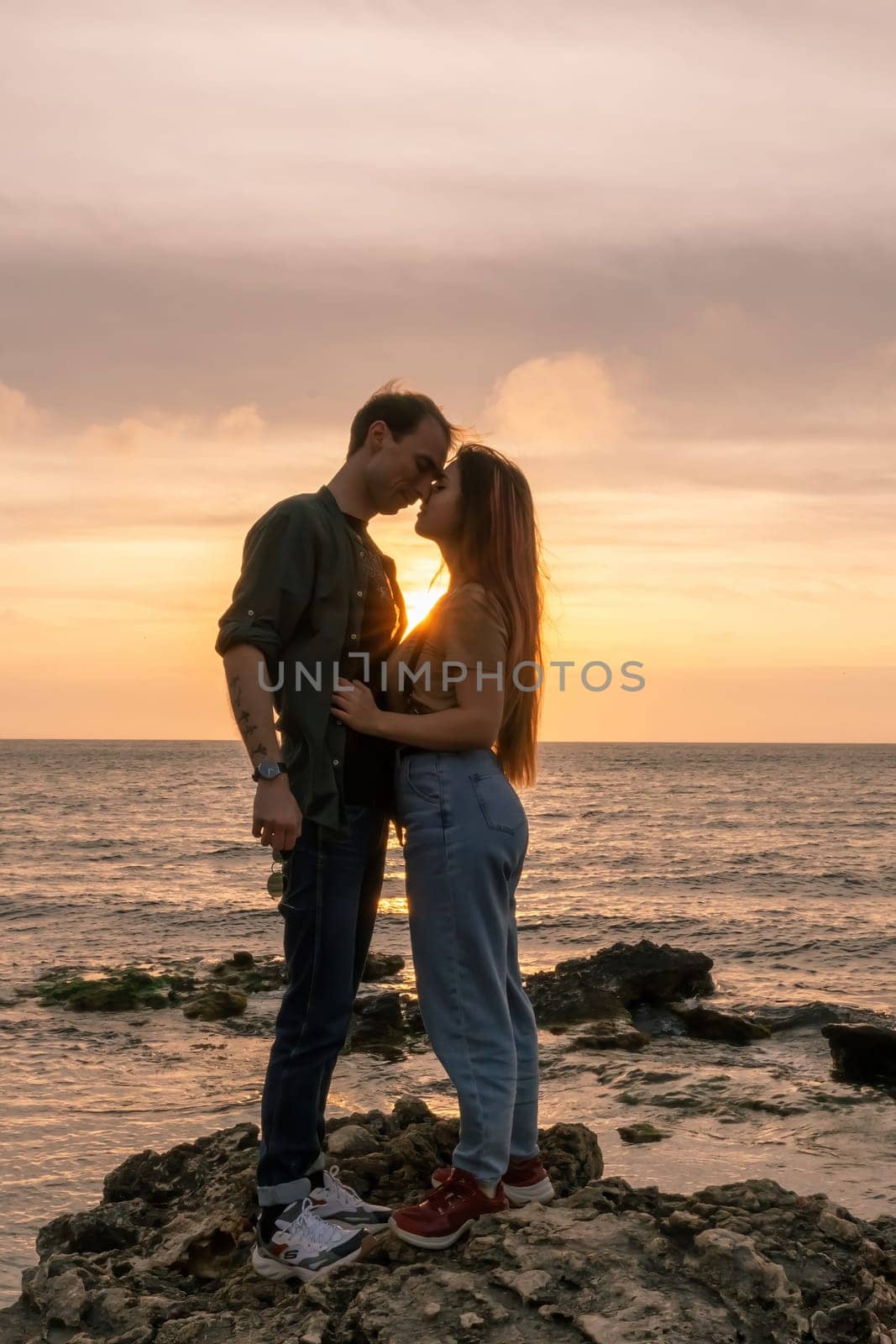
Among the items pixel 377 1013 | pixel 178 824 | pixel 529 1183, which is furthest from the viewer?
pixel 178 824

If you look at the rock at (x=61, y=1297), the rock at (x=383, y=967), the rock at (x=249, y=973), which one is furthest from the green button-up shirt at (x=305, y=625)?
the rock at (x=383, y=967)

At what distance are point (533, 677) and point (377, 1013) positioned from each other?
24.7 ft

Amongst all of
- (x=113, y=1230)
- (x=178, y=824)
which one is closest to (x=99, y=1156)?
(x=113, y=1230)

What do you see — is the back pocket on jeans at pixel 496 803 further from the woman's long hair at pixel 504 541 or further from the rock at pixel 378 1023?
the rock at pixel 378 1023

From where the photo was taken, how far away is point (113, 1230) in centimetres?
495

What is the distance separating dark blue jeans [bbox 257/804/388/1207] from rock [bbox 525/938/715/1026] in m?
7.87

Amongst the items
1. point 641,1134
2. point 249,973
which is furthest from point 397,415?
point 249,973

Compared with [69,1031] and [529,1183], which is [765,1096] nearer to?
[529,1183]

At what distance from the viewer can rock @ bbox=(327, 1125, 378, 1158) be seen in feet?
16.4

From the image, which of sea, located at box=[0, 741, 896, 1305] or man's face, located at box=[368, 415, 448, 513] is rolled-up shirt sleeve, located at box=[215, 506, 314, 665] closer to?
man's face, located at box=[368, 415, 448, 513]

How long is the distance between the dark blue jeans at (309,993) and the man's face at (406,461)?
1.19m

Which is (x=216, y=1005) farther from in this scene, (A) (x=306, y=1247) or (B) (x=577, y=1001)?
→ (A) (x=306, y=1247)

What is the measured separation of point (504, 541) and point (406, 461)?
51 centimetres

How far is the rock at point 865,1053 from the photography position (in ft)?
31.6
